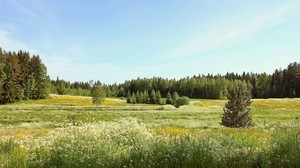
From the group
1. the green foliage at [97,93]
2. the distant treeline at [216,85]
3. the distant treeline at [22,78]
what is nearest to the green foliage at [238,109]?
the green foliage at [97,93]

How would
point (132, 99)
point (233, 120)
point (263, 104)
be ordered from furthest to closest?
point (132, 99) < point (263, 104) < point (233, 120)

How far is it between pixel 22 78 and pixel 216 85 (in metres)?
71.7

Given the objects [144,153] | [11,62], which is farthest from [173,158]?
[11,62]

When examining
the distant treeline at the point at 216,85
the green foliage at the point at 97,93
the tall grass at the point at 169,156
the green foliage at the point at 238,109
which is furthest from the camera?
the distant treeline at the point at 216,85

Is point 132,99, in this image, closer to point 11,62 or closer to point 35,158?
point 11,62

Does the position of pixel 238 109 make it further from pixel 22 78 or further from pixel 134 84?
pixel 134 84

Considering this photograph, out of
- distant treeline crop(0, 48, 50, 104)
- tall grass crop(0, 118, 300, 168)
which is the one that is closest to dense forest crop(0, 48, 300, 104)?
distant treeline crop(0, 48, 50, 104)

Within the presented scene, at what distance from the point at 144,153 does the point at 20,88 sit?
85686 millimetres

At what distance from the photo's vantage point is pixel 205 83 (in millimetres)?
134250

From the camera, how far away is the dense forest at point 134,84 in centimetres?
8394

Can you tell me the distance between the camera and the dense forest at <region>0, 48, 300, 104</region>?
83.9 meters

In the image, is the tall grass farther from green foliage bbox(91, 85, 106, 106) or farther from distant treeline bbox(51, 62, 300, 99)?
distant treeline bbox(51, 62, 300, 99)

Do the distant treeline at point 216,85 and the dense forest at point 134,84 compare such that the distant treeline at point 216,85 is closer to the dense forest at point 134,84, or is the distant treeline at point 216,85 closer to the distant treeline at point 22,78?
the dense forest at point 134,84

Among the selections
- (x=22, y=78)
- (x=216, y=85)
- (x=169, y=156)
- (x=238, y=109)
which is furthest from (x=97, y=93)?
(x=169, y=156)
